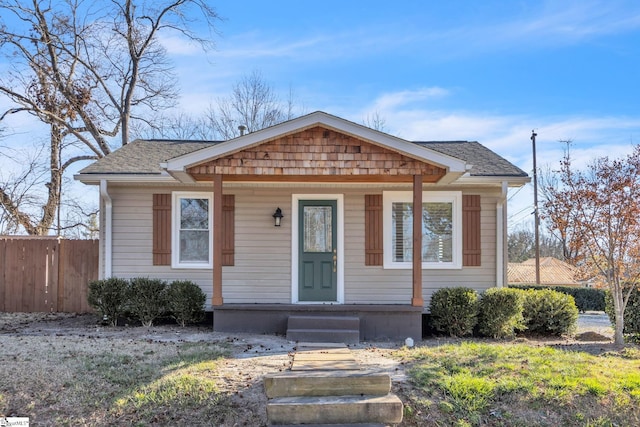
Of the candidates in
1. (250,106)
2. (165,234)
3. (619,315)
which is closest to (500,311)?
(619,315)

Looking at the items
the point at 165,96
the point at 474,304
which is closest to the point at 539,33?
the point at 474,304

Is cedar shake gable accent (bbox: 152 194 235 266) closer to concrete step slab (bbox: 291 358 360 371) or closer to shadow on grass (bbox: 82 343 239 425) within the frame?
shadow on grass (bbox: 82 343 239 425)

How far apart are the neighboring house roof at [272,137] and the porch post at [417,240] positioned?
0.51 meters

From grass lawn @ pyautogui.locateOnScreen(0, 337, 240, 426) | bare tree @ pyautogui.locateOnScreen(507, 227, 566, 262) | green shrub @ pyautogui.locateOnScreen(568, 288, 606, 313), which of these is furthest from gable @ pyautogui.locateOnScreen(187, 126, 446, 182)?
bare tree @ pyautogui.locateOnScreen(507, 227, 566, 262)

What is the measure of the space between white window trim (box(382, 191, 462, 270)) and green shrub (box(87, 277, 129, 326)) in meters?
4.65

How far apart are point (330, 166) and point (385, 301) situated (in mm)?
3007

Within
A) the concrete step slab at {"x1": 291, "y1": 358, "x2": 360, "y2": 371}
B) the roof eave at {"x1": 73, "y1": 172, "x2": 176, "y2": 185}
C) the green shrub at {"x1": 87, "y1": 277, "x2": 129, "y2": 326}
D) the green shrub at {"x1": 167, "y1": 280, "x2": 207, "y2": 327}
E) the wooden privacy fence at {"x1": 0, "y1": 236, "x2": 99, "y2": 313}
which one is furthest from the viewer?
the wooden privacy fence at {"x1": 0, "y1": 236, "x2": 99, "y2": 313}

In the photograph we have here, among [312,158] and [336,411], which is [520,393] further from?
[312,158]

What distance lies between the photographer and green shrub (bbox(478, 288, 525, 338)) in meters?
7.54

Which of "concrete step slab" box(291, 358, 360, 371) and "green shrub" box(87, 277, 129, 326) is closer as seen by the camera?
"concrete step slab" box(291, 358, 360, 371)

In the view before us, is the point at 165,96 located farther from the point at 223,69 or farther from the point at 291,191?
the point at 291,191

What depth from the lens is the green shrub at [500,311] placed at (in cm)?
754

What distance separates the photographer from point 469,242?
860 cm

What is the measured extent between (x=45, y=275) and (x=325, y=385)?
336 inches
